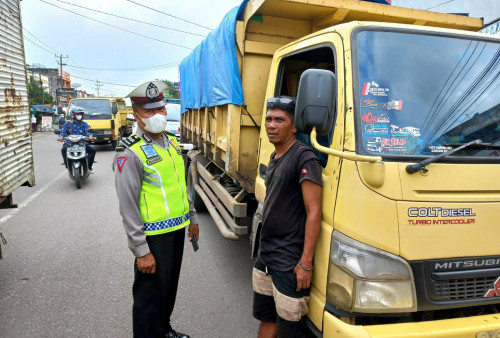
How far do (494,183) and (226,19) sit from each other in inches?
115

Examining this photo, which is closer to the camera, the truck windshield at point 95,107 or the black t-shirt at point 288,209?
the black t-shirt at point 288,209

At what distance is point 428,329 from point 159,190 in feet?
5.63

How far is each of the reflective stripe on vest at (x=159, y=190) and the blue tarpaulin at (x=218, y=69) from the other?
1234 millimetres

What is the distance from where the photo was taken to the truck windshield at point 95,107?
47.7 ft

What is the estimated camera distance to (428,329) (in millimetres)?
1655

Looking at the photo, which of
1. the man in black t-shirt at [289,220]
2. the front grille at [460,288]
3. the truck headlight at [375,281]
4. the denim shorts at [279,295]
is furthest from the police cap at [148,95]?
the front grille at [460,288]

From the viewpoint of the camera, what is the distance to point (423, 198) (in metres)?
1.68

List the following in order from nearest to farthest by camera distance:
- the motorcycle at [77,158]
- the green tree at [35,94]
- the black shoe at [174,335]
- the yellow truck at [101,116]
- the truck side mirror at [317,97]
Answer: the truck side mirror at [317,97] → the black shoe at [174,335] → the motorcycle at [77,158] → the yellow truck at [101,116] → the green tree at [35,94]

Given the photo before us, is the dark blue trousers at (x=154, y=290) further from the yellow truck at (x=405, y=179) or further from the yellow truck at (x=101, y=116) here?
the yellow truck at (x=101, y=116)

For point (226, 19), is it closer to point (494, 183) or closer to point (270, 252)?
point (270, 252)

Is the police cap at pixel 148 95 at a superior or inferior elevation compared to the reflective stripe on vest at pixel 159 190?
superior

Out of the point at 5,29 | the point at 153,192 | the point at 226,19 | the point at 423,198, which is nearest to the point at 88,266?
the point at 153,192

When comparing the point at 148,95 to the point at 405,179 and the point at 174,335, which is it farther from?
the point at 174,335

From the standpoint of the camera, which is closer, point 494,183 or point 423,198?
point 423,198
